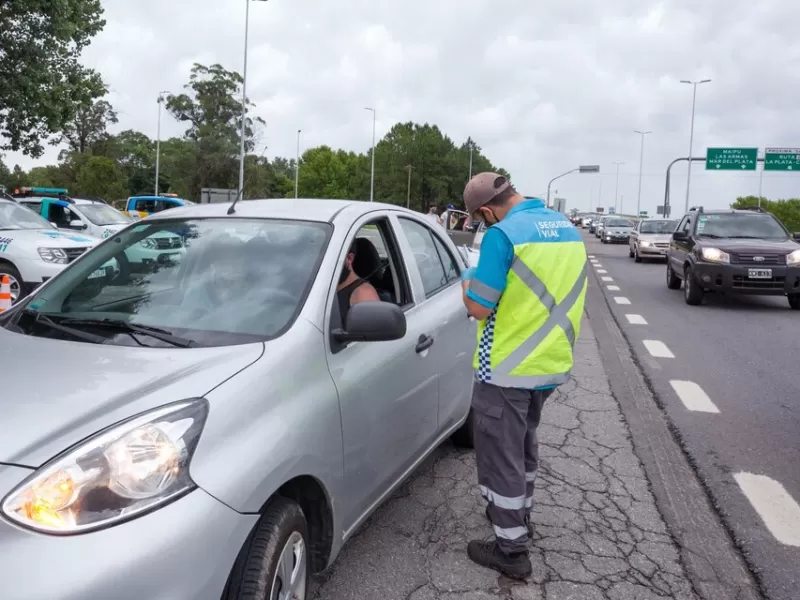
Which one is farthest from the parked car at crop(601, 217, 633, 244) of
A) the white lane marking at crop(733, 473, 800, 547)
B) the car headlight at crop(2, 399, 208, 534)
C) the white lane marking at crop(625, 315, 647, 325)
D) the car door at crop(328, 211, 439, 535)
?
the car headlight at crop(2, 399, 208, 534)

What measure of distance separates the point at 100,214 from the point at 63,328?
16.3 m

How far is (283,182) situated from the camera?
129 metres

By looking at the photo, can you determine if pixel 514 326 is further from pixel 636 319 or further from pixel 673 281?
pixel 673 281

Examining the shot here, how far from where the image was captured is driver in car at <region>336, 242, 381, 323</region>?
338 cm

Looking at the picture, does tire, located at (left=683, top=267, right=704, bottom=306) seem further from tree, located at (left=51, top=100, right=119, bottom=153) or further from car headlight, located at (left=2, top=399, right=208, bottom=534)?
tree, located at (left=51, top=100, right=119, bottom=153)

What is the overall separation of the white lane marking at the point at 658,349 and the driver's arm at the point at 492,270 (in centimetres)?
609

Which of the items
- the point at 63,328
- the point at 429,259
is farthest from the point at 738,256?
the point at 63,328

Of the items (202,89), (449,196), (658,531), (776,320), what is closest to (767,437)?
(658,531)

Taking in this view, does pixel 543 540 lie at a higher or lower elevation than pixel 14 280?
lower

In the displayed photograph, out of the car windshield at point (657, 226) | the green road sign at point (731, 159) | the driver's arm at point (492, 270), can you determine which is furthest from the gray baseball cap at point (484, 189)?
the green road sign at point (731, 159)

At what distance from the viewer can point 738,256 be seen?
1273 centimetres

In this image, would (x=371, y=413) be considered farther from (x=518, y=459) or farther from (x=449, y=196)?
(x=449, y=196)

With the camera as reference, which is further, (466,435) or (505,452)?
(466,435)

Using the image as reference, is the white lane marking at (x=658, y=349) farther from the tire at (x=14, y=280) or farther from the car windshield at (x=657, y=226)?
the car windshield at (x=657, y=226)
